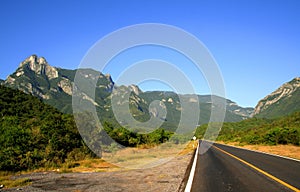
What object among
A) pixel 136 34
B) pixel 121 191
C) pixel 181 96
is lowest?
pixel 121 191

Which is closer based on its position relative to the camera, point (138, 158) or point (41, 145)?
point (41, 145)

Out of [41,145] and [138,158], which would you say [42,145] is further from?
[138,158]

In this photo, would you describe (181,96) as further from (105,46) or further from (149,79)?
(105,46)

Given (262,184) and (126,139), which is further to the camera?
(126,139)

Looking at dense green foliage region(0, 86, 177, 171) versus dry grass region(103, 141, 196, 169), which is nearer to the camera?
dense green foliage region(0, 86, 177, 171)

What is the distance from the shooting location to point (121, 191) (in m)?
→ 9.14

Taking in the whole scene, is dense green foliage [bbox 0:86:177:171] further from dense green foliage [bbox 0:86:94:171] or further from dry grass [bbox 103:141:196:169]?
dry grass [bbox 103:141:196:169]

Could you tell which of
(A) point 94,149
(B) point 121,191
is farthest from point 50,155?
(B) point 121,191

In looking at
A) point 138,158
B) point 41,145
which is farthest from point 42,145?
point 138,158

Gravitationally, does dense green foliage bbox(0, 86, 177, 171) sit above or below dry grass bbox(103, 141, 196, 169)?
above

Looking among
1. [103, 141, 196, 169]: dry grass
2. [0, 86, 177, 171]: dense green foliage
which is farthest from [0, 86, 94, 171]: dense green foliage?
[103, 141, 196, 169]: dry grass

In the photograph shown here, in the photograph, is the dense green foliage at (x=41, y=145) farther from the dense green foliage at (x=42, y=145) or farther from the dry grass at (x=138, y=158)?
the dry grass at (x=138, y=158)

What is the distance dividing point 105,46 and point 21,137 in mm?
11327

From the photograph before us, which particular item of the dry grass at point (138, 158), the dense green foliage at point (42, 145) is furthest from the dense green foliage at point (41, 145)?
the dry grass at point (138, 158)
